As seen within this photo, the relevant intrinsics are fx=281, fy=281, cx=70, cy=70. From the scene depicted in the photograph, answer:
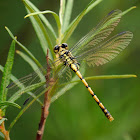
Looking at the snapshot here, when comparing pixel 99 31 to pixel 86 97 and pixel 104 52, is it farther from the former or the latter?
pixel 86 97

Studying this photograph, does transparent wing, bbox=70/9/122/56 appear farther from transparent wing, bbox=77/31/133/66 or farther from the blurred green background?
the blurred green background

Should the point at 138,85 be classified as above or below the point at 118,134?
above

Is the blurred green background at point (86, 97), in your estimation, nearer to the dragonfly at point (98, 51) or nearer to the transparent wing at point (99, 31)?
the dragonfly at point (98, 51)

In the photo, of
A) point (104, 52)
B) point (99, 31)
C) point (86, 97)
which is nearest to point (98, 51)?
point (104, 52)

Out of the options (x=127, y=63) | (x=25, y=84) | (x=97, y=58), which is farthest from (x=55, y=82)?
(x=127, y=63)

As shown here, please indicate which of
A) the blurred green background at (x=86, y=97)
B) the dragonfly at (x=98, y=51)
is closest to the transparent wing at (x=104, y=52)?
the dragonfly at (x=98, y=51)

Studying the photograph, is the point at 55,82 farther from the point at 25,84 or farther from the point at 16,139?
the point at 16,139
